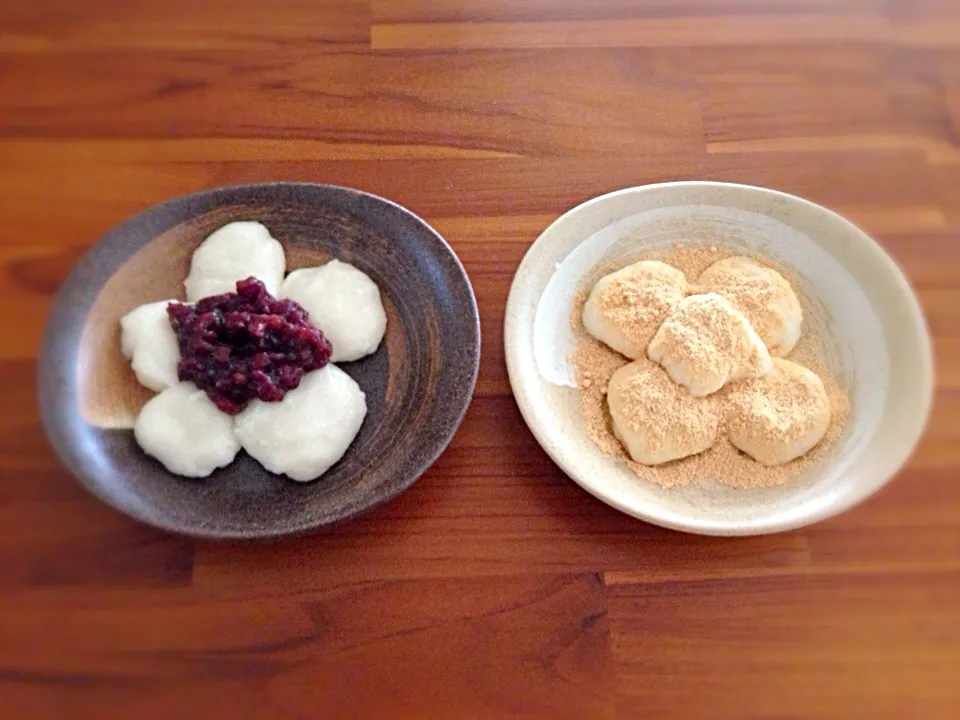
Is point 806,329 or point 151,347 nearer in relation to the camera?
point 151,347

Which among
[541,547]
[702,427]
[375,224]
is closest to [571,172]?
[375,224]

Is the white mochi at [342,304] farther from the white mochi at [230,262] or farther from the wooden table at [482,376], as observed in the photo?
the wooden table at [482,376]

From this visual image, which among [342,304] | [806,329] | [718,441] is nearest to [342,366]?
[342,304]

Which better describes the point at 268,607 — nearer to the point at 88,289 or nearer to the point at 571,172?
the point at 88,289

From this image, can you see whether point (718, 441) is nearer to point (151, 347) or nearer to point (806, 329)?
point (806, 329)

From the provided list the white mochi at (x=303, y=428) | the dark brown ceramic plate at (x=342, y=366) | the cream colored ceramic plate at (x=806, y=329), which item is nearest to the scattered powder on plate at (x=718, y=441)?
the cream colored ceramic plate at (x=806, y=329)

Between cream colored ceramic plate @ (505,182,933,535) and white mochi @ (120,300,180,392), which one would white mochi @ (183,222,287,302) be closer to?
white mochi @ (120,300,180,392)
